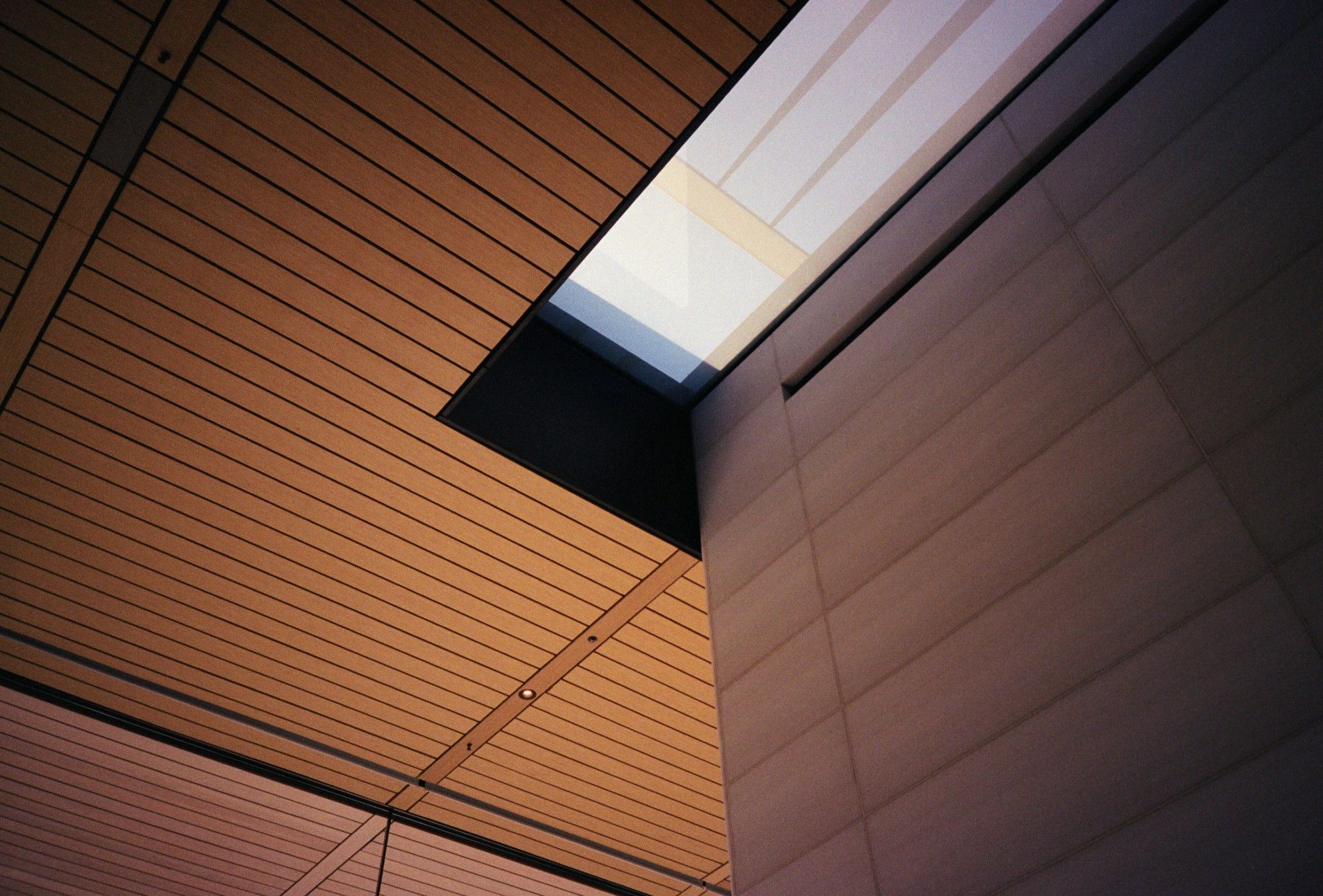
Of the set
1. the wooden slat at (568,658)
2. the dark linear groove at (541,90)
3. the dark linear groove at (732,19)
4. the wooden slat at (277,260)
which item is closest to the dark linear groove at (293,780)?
the wooden slat at (568,658)

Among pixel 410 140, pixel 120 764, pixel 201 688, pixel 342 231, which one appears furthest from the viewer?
pixel 120 764

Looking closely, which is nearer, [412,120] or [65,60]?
[65,60]

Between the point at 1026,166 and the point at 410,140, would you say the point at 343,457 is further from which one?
the point at 1026,166

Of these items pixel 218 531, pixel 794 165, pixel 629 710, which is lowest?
pixel 629 710

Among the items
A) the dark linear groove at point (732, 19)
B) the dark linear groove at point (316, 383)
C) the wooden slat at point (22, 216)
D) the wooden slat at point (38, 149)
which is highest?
the dark linear groove at point (732, 19)

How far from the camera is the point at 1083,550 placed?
2.89 metres

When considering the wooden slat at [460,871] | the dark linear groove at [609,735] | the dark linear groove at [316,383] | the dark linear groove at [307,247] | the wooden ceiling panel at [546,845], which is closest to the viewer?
the dark linear groove at [307,247]

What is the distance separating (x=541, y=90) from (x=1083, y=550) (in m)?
2.52

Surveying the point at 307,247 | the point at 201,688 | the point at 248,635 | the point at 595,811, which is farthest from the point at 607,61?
the point at 595,811

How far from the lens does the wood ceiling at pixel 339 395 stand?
3.48 metres

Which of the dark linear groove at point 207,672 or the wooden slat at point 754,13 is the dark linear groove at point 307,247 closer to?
the wooden slat at point 754,13

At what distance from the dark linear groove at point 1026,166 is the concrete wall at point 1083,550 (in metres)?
0.09

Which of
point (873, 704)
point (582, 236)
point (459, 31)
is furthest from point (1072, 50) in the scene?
point (873, 704)

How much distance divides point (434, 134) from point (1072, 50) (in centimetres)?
260
